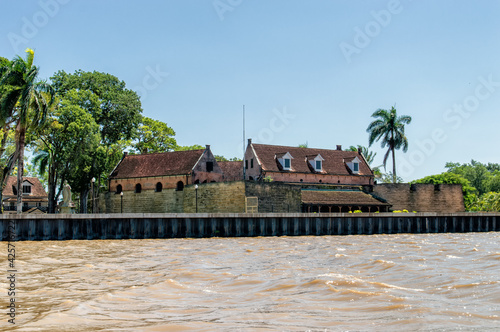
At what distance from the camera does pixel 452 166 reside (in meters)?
113

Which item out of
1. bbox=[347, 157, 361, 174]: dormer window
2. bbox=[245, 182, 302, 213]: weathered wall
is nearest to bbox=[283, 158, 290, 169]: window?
bbox=[245, 182, 302, 213]: weathered wall

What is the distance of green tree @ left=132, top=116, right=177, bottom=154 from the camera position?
5781 centimetres

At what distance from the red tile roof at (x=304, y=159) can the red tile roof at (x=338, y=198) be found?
3.19 metres

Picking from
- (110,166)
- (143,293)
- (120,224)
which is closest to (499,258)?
(143,293)

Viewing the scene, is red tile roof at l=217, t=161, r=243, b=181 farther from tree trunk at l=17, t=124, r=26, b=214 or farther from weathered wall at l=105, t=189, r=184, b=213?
tree trunk at l=17, t=124, r=26, b=214

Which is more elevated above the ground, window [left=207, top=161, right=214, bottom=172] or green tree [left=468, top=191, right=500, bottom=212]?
window [left=207, top=161, right=214, bottom=172]

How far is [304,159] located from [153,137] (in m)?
18.8

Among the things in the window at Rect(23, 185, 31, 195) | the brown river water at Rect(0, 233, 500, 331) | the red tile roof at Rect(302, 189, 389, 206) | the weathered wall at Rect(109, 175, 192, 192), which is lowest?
the brown river water at Rect(0, 233, 500, 331)

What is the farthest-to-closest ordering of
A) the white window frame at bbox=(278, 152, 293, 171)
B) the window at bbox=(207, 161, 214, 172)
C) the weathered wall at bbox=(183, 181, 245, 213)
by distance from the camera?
the white window frame at bbox=(278, 152, 293, 171) → the window at bbox=(207, 161, 214, 172) → the weathered wall at bbox=(183, 181, 245, 213)

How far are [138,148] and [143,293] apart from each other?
5109 centimetres

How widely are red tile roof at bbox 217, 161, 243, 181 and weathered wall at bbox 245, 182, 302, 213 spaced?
456 inches

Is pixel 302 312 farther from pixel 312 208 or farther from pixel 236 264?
pixel 312 208

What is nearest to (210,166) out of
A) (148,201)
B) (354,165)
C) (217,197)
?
(217,197)

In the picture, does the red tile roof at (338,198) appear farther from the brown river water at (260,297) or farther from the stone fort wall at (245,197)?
the brown river water at (260,297)
